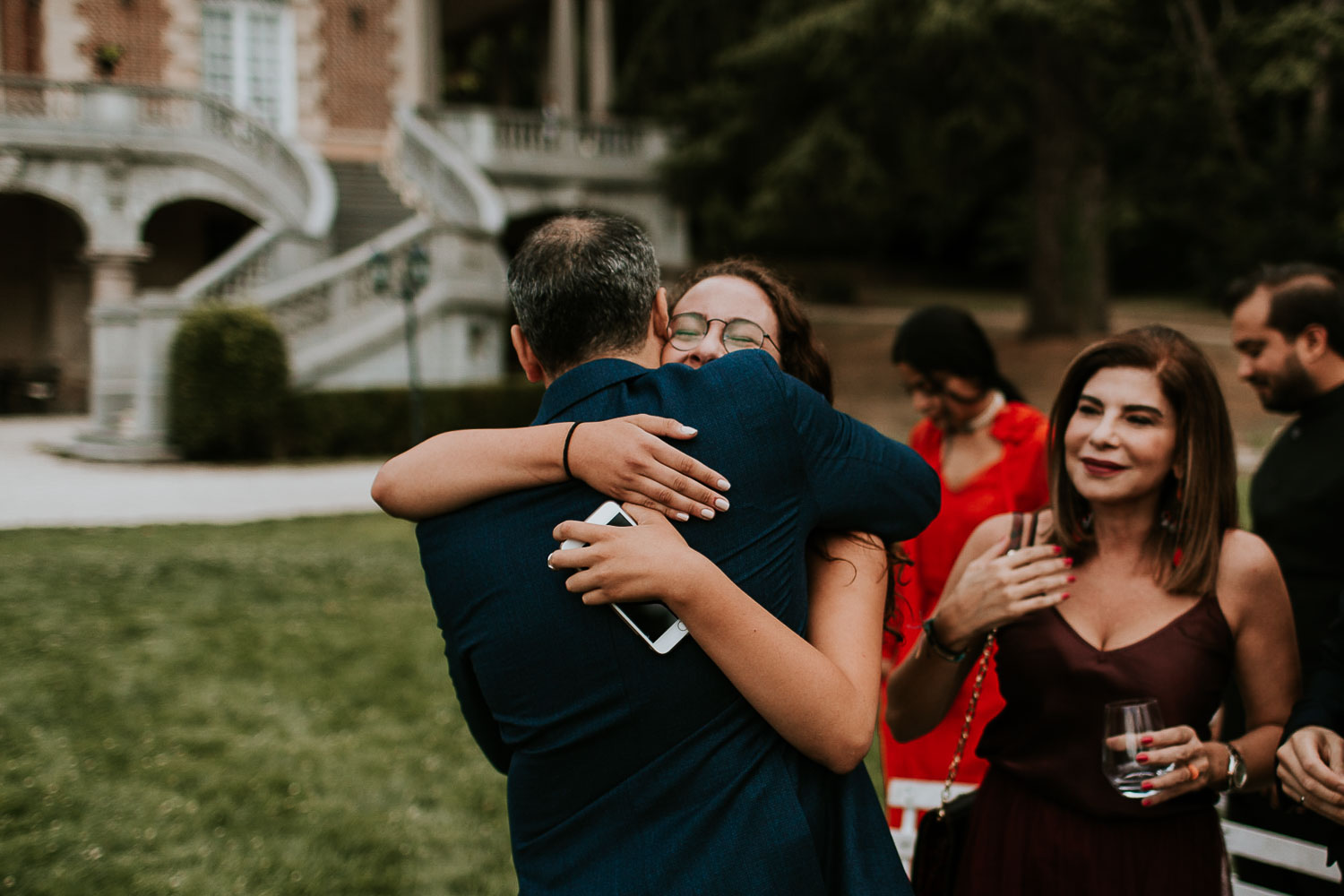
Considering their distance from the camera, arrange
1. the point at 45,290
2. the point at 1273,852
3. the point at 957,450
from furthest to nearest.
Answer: the point at 45,290 → the point at 957,450 → the point at 1273,852

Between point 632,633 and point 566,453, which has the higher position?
point 566,453

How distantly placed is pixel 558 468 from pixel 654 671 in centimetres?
35

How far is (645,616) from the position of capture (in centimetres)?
169

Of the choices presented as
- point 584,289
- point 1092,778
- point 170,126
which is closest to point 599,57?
point 170,126

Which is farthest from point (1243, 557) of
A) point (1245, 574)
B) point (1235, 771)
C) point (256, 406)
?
point (256, 406)

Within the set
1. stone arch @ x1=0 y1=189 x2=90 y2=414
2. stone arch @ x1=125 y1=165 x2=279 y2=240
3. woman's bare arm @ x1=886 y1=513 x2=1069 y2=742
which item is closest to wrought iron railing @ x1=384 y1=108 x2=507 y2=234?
stone arch @ x1=125 y1=165 x2=279 y2=240

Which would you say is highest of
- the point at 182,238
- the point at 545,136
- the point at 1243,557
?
the point at 545,136

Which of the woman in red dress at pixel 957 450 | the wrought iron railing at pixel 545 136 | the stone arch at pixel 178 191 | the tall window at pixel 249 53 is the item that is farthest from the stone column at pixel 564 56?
the woman in red dress at pixel 957 450

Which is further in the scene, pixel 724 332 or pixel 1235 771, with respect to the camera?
pixel 1235 771

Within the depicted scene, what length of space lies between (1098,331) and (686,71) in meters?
11.0

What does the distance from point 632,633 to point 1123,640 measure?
4.85 ft

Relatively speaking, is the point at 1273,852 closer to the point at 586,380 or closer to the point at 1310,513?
the point at 1310,513

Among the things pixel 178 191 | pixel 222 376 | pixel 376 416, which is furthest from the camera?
pixel 178 191

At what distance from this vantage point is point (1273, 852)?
3139 millimetres
